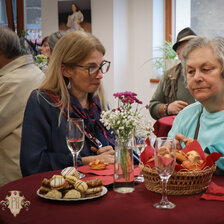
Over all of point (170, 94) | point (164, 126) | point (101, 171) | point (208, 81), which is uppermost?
point (208, 81)

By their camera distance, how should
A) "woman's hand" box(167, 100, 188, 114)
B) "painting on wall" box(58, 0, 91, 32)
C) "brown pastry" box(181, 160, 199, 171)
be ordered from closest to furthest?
"brown pastry" box(181, 160, 199, 171), "woman's hand" box(167, 100, 188, 114), "painting on wall" box(58, 0, 91, 32)

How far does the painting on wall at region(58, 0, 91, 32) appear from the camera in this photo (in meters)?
6.36

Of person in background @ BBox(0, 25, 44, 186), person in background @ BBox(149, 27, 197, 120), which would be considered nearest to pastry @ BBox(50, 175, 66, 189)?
person in background @ BBox(0, 25, 44, 186)

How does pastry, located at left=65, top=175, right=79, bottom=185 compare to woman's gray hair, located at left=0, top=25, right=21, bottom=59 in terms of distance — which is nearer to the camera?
pastry, located at left=65, top=175, right=79, bottom=185

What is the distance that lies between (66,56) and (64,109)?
329 mm

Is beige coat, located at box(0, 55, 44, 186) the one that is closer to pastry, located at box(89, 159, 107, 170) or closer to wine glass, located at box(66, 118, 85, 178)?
pastry, located at box(89, 159, 107, 170)

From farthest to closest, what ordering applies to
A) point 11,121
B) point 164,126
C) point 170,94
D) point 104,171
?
point 170,94
point 164,126
point 11,121
point 104,171

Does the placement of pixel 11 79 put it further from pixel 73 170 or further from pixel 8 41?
pixel 73 170

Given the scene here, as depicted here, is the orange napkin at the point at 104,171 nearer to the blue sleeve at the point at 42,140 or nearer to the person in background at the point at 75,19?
the blue sleeve at the point at 42,140

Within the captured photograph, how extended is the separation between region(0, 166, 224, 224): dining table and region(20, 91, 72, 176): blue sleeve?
58 cm

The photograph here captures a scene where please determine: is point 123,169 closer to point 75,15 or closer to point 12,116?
point 12,116

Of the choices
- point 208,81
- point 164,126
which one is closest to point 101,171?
point 208,81

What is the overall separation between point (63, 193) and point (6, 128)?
1.57m

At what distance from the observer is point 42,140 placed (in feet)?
6.89
